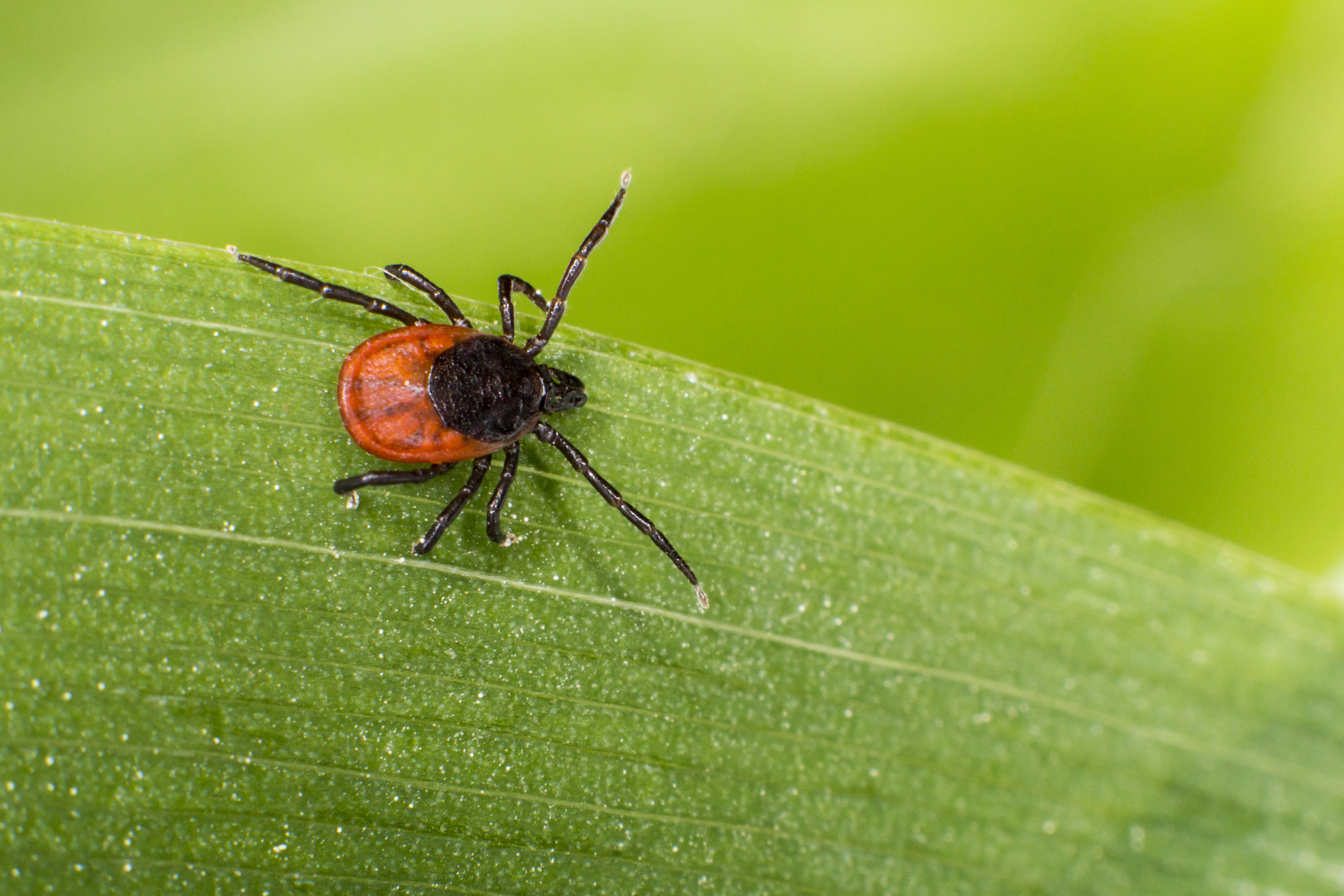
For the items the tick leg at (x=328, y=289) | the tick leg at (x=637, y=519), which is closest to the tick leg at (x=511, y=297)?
the tick leg at (x=328, y=289)

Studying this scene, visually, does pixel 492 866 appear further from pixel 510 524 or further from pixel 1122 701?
pixel 1122 701

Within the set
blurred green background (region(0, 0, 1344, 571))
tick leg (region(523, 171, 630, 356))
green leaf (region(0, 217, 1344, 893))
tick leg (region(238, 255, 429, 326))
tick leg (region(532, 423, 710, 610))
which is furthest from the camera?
tick leg (region(523, 171, 630, 356))

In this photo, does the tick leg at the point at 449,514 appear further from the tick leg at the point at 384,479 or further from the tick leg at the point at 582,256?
the tick leg at the point at 582,256

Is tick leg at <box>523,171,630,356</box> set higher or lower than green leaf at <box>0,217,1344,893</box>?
higher

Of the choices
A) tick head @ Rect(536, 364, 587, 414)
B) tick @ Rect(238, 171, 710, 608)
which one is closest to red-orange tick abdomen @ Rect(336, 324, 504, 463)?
tick @ Rect(238, 171, 710, 608)

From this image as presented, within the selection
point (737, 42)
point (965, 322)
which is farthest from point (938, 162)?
point (737, 42)

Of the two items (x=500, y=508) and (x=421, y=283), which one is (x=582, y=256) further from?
(x=500, y=508)

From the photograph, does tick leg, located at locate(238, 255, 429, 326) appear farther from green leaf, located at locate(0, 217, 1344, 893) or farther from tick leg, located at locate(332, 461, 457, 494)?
tick leg, located at locate(332, 461, 457, 494)

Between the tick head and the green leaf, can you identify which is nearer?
the green leaf
